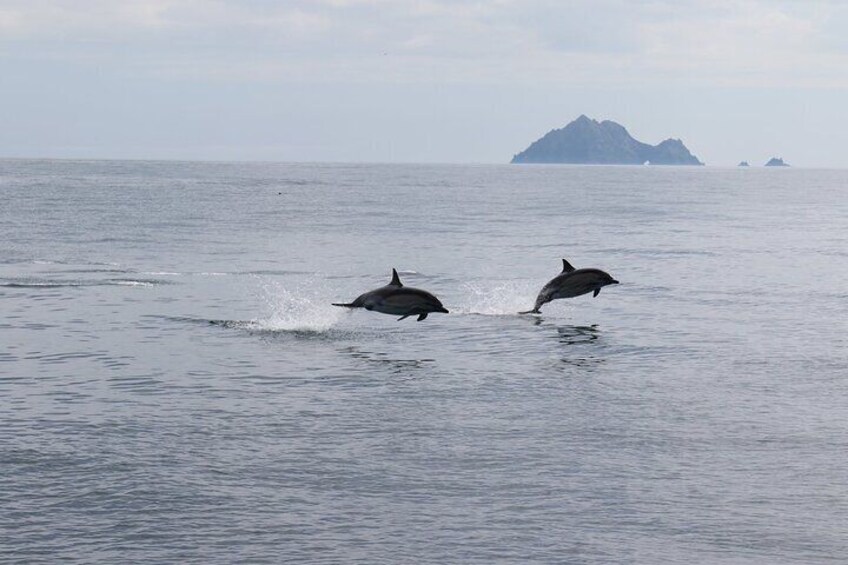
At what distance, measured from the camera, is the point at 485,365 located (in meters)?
25.9

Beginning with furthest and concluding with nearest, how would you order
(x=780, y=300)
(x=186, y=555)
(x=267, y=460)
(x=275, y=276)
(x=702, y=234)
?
(x=702, y=234)
(x=275, y=276)
(x=780, y=300)
(x=267, y=460)
(x=186, y=555)

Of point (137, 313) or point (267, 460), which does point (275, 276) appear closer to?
point (137, 313)

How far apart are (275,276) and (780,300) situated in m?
19.2

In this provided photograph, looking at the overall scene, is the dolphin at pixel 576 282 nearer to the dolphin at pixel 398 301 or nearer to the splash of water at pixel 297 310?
the dolphin at pixel 398 301

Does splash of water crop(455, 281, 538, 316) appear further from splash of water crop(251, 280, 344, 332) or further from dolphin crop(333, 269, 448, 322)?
dolphin crop(333, 269, 448, 322)

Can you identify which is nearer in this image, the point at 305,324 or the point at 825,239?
the point at 305,324

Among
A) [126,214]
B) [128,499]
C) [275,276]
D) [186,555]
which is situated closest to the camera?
[186,555]

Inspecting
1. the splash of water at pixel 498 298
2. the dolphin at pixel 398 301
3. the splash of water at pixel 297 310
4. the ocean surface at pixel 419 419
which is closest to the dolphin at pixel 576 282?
the ocean surface at pixel 419 419

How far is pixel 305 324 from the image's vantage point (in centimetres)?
3180

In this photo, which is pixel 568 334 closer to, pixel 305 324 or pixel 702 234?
pixel 305 324

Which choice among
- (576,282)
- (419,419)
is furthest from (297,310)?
(419,419)

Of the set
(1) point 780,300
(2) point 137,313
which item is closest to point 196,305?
(2) point 137,313

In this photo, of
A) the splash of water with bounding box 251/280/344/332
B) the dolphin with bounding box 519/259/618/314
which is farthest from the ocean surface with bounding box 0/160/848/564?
the dolphin with bounding box 519/259/618/314

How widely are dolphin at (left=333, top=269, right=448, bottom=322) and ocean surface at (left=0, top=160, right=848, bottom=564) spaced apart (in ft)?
3.28
